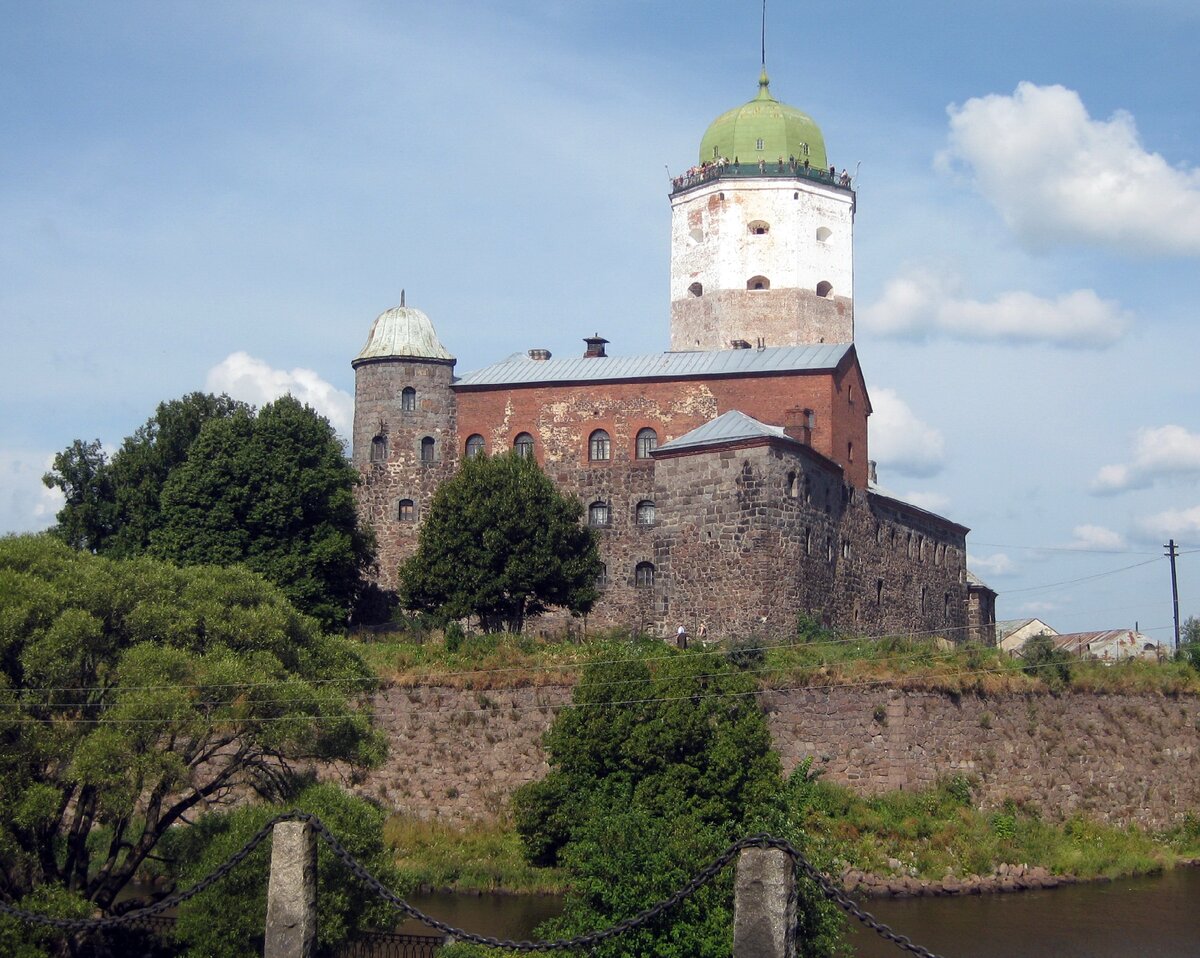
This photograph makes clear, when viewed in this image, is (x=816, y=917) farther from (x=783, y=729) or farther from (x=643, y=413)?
(x=643, y=413)

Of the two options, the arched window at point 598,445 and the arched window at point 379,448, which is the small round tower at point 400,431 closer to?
the arched window at point 379,448

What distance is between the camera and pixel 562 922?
2245 centimetres

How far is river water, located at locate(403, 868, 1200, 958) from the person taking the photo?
2873 cm

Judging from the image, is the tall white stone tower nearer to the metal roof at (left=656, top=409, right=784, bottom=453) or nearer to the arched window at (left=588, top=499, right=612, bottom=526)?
the arched window at (left=588, top=499, right=612, bottom=526)

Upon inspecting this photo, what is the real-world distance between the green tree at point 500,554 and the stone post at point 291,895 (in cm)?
2873

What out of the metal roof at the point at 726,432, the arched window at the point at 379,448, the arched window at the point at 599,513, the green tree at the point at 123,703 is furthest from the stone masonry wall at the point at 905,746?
the arched window at the point at 379,448

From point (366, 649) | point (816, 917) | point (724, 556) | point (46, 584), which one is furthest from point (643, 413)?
point (816, 917)

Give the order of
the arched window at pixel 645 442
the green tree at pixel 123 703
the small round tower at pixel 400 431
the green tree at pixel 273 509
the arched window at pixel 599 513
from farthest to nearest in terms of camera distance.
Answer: the small round tower at pixel 400 431
the arched window at pixel 645 442
the arched window at pixel 599 513
the green tree at pixel 273 509
the green tree at pixel 123 703

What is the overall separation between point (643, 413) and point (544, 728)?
16.1 metres

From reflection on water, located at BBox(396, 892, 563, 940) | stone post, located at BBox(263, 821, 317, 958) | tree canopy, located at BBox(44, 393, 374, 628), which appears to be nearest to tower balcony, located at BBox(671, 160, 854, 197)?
tree canopy, located at BBox(44, 393, 374, 628)

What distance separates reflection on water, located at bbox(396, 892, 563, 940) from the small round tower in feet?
66.1

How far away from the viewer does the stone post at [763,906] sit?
13.7m

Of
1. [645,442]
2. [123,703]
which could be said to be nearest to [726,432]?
[645,442]

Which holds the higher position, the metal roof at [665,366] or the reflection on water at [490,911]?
the metal roof at [665,366]
